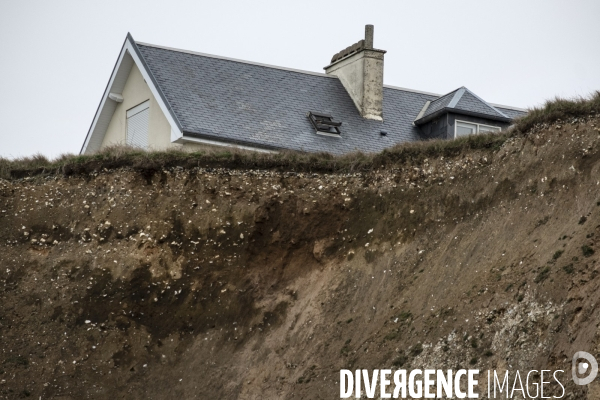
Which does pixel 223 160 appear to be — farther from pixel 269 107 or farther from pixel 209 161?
pixel 269 107

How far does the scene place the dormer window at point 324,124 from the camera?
2933 centimetres

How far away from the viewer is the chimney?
31.6 metres

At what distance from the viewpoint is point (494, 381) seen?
16203 mm

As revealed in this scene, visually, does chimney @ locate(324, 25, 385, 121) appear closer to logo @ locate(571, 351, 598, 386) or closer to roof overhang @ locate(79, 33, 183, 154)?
roof overhang @ locate(79, 33, 183, 154)

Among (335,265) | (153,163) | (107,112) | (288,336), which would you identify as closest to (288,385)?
(288,336)

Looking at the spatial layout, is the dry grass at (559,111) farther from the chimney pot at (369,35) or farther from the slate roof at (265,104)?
the chimney pot at (369,35)

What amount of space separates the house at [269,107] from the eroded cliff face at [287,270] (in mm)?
3459

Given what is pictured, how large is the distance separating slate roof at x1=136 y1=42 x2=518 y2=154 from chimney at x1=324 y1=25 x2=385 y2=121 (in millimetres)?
276

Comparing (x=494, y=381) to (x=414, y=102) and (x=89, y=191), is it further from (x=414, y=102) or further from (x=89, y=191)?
(x=414, y=102)

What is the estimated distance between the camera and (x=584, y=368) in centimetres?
1452

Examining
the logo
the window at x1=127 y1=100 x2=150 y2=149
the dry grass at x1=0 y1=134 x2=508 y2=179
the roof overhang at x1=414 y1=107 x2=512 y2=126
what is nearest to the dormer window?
the roof overhang at x1=414 y1=107 x2=512 y2=126

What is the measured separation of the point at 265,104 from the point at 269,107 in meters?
0.16

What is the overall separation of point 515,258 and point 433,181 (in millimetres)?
4354

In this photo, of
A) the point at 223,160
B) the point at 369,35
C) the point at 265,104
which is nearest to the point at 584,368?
the point at 223,160
